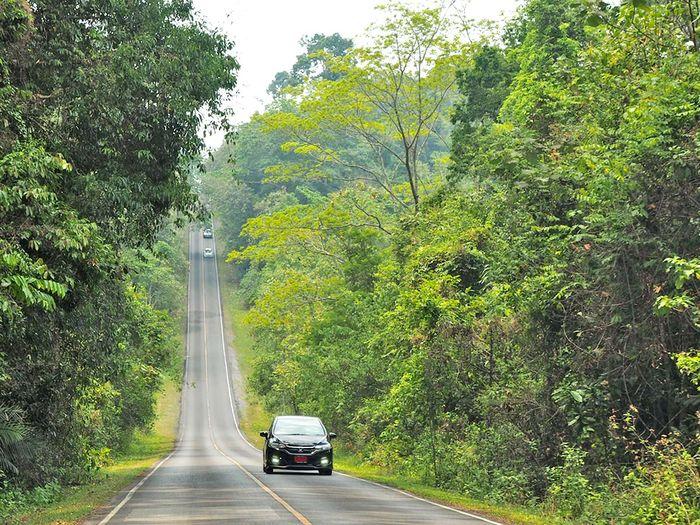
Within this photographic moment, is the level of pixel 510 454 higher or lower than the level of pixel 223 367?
lower

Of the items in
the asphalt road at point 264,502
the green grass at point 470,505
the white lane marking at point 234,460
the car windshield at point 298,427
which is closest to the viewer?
the asphalt road at point 264,502

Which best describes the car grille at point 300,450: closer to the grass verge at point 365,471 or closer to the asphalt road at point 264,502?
the asphalt road at point 264,502

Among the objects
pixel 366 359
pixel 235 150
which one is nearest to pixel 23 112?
pixel 366 359

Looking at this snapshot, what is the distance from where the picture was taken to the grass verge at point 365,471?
1759cm

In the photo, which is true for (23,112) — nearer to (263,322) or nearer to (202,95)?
(202,95)

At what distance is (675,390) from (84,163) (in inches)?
446

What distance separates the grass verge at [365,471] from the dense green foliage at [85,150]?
320 inches

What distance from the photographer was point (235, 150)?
129 meters

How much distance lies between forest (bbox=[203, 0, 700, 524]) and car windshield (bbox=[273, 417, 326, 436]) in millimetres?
2314

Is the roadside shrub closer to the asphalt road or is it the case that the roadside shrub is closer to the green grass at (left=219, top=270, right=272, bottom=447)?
the asphalt road

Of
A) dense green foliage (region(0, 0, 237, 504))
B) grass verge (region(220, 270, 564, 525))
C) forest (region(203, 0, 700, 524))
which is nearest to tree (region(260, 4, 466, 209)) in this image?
forest (region(203, 0, 700, 524))

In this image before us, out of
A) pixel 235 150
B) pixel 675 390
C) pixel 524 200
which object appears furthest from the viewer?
pixel 235 150

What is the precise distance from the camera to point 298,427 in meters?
27.3

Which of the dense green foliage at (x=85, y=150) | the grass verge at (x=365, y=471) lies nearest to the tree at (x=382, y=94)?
the grass verge at (x=365, y=471)
